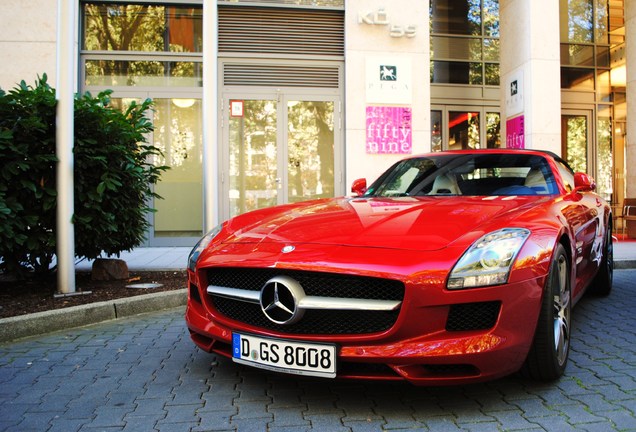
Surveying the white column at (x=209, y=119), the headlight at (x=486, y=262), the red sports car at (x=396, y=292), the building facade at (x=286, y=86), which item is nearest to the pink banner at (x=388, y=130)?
the building facade at (x=286, y=86)

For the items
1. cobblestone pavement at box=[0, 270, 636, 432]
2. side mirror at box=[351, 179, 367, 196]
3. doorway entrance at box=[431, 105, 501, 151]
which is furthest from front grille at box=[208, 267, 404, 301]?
doorway entrance at box=[431, 105, 501, 151]

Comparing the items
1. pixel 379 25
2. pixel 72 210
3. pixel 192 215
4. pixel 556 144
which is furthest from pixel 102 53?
pixel 556 144

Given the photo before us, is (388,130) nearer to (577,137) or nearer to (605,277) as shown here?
(605,277)

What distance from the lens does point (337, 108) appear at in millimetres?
10219

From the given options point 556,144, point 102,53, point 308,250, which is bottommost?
point 308,250

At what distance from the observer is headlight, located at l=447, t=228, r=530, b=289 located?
7.61ft

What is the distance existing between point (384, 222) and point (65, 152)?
138 inches

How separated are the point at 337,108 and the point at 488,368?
8.37 metres

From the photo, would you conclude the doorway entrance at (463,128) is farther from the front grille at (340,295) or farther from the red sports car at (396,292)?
the front grille at (340,295)

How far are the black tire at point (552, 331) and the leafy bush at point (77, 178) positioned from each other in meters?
4.07

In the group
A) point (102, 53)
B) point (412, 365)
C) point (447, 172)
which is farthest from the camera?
point (102, 53)

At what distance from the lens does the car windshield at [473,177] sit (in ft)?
12.4

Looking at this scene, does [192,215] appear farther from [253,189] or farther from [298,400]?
[298,400]

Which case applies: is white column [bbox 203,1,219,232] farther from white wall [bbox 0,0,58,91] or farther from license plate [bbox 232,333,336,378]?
white wall [bbox 0,0,58,91]
